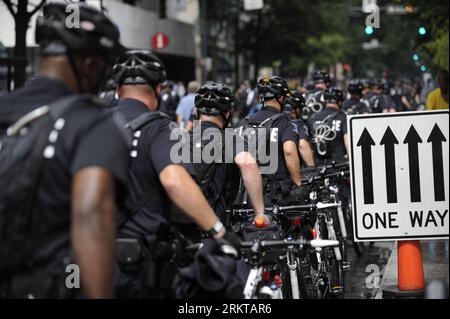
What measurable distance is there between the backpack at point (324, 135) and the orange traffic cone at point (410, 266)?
503 centimetres

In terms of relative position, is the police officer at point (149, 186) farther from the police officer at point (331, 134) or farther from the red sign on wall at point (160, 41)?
the red sign on wall at point (160, 41)

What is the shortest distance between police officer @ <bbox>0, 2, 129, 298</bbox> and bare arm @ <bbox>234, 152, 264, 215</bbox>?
10.1 feet

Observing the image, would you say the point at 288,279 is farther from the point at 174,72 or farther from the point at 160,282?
the point at 174,72

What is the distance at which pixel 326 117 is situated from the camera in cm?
1380

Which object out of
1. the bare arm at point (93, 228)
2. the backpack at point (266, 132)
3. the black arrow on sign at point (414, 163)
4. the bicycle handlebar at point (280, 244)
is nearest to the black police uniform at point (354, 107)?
the backpack at point (266, 132)

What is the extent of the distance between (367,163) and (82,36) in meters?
4.61

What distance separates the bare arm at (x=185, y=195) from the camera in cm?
511

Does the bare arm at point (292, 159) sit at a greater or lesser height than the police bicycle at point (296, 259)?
greater

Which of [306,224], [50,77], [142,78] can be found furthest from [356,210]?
[50,77]

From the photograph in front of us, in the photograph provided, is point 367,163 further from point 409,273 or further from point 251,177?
point 251,177

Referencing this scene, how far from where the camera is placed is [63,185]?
12.5 ft

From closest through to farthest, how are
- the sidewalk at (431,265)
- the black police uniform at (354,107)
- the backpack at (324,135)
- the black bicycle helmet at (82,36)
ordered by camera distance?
the black bicycle helmet at (82,36) → the sidewalk at (431,265) → the backpack at (324,135) → the black police uniform at (354,107)

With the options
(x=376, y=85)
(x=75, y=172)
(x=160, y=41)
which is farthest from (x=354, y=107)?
(x=160, y=41)
